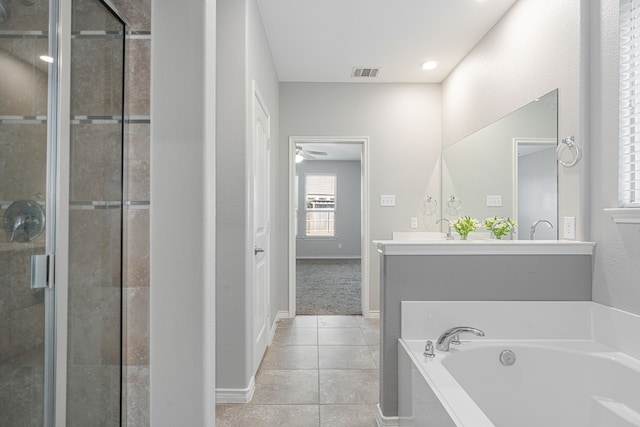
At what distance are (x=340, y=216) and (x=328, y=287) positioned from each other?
3.58m

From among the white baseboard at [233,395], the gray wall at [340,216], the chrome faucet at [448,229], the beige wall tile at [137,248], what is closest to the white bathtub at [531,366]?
the white baseboard at [233,395]

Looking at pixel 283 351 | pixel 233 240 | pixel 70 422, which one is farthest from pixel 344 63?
pixel 70 422

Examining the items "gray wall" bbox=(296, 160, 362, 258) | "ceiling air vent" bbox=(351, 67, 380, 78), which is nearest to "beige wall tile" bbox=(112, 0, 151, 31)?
"ceiling air vent" bbox=(351, 67, 380, 78)

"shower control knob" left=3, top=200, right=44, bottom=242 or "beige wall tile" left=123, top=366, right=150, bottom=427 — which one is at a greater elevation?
"shower control knob" left=3, top=200, right=44, bottom=242

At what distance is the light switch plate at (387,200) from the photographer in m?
4.20

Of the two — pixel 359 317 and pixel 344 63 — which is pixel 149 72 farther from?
pixel 359 317

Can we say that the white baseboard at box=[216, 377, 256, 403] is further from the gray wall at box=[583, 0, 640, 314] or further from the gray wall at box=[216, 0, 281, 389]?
the gray wall at box=[583, 0, 640, 314]

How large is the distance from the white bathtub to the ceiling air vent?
9.18ft

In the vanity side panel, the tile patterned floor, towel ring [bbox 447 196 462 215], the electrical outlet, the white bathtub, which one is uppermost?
towel ring [bbox 447 196 462 215]

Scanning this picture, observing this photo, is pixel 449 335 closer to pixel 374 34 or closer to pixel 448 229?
pixel 448 229

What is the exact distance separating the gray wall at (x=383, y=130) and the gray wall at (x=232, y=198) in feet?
6.12

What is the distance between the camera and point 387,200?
165 inches

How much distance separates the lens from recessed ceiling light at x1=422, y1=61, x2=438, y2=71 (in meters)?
3.72

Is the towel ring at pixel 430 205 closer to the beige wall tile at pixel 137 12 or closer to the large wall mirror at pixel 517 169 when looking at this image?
the large wall mirror at pixel 517 169
